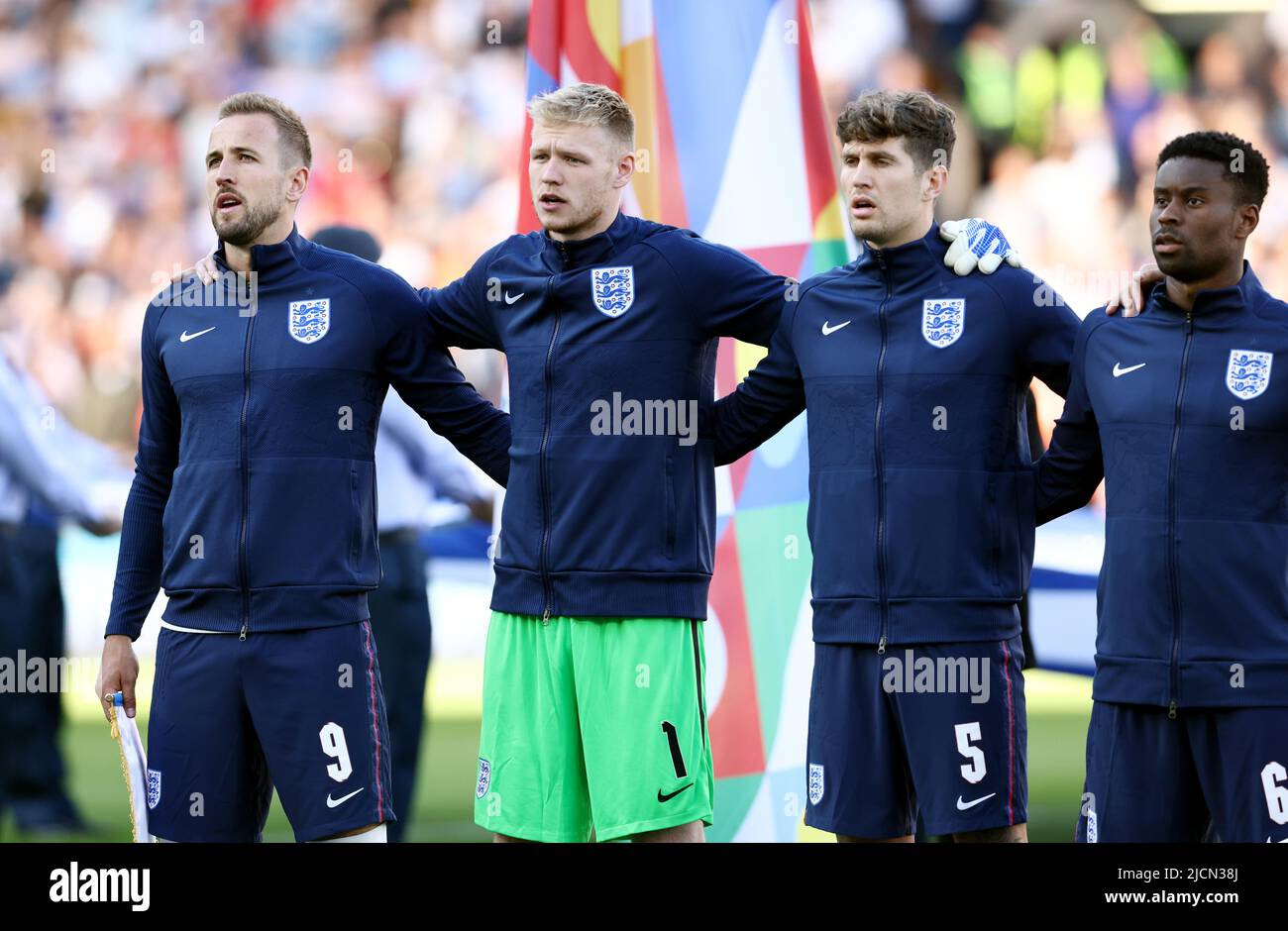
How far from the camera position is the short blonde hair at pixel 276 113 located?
12.2 ft

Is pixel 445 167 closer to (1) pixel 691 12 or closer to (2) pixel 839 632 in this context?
(1) pixel 691 12

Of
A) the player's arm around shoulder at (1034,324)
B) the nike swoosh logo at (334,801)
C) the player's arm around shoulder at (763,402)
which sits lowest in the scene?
the nike swoosh logo at (334,801)

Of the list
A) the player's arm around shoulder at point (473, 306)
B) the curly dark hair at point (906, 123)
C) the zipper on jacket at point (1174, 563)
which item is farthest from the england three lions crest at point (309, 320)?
the zipper on jacket at point (1174, 563)

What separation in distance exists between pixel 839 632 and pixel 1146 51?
7.84m

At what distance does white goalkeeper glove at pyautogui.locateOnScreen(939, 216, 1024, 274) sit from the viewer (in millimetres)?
3521

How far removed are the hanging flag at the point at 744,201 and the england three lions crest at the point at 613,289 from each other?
67 centimetres

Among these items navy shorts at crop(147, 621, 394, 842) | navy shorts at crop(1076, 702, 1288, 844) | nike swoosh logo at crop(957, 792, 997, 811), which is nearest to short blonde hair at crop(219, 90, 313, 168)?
navy shorts at crop(147, 621, 394, 842)

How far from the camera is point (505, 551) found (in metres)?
3.67

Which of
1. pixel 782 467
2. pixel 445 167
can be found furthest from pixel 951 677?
pixel 445 167

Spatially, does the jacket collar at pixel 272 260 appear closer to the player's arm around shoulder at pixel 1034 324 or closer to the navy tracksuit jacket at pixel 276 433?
the navy tracksuit jacket at pixel 276 433

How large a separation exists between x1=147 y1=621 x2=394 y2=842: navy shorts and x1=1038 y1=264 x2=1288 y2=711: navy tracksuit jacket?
4.99 feet

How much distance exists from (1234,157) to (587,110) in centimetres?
133

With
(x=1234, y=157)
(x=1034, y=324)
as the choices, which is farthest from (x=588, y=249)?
(x=1234, y=157)

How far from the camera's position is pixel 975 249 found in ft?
11.6
